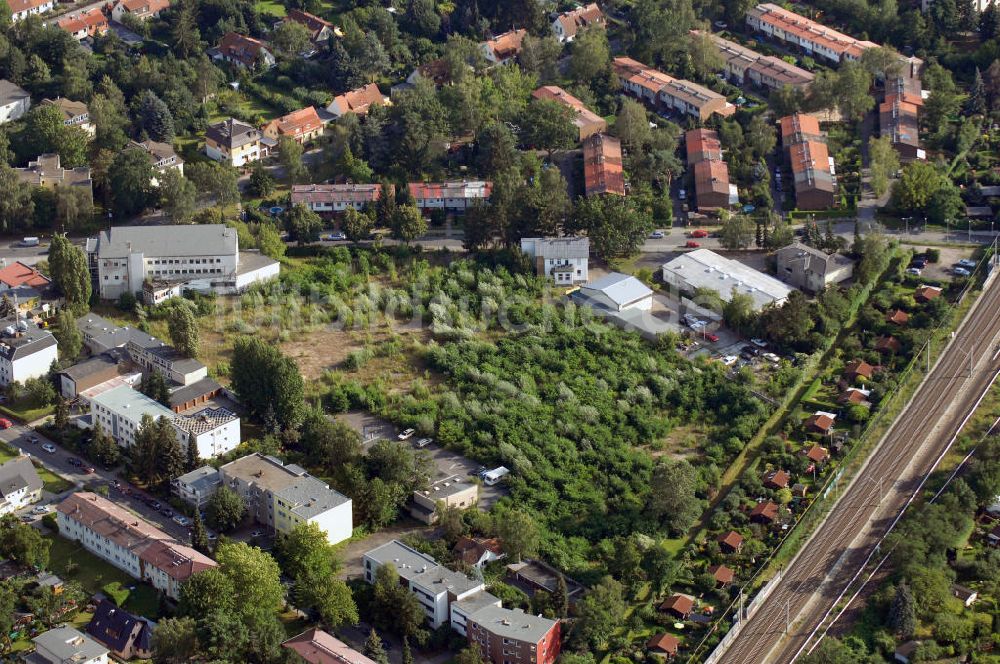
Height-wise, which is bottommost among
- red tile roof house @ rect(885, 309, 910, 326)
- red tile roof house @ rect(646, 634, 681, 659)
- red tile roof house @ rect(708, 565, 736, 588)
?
red tile roof house @ rect(646, 634, 681, 659)

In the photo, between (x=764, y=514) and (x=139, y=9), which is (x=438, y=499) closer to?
(x=764, y=514)

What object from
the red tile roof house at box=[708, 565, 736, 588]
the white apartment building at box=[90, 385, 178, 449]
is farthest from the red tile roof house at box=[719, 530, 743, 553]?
the white apartment building at box=[90, 385, 178, 449]

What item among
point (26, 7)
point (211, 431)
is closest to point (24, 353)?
point (211, 431)

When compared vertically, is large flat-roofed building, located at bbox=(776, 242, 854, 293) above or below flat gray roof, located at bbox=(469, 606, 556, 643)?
above

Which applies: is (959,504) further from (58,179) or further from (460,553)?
(58,179)

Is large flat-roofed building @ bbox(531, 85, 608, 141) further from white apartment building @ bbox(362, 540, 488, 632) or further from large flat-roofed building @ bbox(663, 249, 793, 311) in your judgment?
white apartment building @ bbox(362, 540, 488, 632)

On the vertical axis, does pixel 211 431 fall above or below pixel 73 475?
above

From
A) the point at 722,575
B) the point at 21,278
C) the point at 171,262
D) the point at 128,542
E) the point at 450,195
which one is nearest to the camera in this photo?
the point at 128,542
